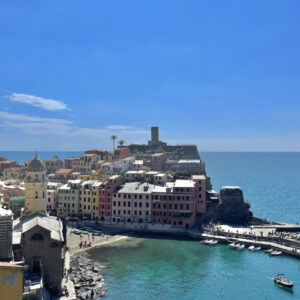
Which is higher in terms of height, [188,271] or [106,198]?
[106,198]

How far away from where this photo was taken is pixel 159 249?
63.2 meters

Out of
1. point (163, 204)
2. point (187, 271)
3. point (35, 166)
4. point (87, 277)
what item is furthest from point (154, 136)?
point (87, 277)

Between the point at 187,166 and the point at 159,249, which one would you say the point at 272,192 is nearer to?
the point at 187,166

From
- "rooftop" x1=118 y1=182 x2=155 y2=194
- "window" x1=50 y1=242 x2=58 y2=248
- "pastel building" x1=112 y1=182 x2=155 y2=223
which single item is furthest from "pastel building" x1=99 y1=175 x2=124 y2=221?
"window" x1=50 y1=242 x2=58 y2=248

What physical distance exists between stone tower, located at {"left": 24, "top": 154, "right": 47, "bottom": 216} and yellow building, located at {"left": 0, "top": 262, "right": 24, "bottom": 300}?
103 ft

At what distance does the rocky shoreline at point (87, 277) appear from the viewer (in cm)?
4343

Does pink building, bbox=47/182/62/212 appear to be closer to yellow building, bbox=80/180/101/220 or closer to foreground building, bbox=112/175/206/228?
yellow building, bbox=80/180/101/220

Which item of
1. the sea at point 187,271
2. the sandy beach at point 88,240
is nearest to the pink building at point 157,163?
the sandy beach at point 88,240

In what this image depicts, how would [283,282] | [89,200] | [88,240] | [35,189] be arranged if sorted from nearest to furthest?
[283,282] → [35,189] → [88,240] → [89,200]

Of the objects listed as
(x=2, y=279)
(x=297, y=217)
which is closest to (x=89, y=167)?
(x=297, y=217)

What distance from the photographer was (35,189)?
5419 centimetres

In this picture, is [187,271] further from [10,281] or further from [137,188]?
[10,281]

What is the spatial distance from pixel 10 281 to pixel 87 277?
27382 millimetres

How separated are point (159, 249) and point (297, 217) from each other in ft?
189
